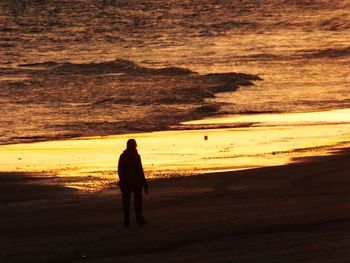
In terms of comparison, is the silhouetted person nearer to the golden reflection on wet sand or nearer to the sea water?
the golden reflection on wet sand

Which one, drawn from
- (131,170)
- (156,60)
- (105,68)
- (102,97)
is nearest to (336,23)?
(156,60)

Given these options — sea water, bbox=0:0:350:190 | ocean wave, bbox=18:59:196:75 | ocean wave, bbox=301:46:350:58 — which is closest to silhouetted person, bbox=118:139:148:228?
sea water, bbox=0:0:350:190

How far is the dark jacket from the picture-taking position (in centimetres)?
1550

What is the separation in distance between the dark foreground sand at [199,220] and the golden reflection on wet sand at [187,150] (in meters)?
1.45

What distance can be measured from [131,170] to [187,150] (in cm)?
953

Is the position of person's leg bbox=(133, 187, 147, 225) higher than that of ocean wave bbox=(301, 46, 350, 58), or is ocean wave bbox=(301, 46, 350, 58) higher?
ocean wave bbox=(301, 46, 350, 58)

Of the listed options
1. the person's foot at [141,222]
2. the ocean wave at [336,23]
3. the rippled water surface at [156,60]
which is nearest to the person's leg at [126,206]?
the person's foot at [141,222]

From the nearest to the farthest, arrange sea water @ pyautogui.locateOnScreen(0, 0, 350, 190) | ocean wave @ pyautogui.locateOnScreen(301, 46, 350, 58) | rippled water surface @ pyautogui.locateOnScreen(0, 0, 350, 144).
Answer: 1. sea water @ pyautogui.locateOnScreen(0, 0, 350, 190)
2. rippled water surface @ pyautogui.locateOnScreen(0, 0, 350, 144)
3. ocean wave @ pyautogui.locateOnScreen(301, 46, 350, 58)

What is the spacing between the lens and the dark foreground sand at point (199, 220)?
13.7 metres

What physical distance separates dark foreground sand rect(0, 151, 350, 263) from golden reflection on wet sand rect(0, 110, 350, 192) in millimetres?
1447

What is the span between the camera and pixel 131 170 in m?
15.5

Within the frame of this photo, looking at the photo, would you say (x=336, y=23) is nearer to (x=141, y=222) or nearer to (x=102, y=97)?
(x=102, y=97)

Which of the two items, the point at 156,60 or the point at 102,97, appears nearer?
Answer: the point at 102,97

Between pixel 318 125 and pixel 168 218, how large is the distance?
14100 mm
